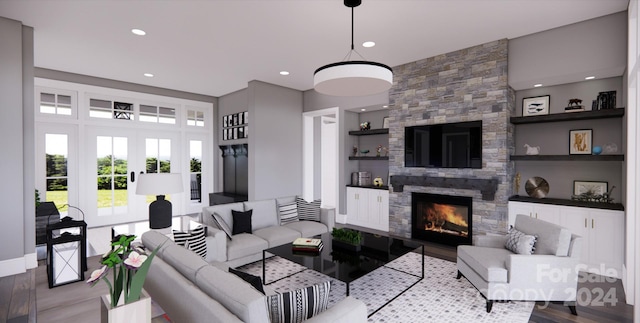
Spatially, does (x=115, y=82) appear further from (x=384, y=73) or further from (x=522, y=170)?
(x=522, y=170)

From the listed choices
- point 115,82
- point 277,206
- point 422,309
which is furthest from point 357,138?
point 115,82

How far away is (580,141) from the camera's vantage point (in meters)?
4.04

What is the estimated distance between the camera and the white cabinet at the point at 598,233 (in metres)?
3.41

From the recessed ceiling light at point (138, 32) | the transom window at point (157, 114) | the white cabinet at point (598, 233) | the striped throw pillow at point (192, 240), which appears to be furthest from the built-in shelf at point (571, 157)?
the transom window at point (157, 114)

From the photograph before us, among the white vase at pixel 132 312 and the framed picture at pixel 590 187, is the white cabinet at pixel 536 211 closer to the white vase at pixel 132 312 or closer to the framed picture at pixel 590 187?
the framed picture at pixel 590 187

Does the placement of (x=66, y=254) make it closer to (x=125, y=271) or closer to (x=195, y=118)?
(x=125, y=271)

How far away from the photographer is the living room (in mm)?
3734

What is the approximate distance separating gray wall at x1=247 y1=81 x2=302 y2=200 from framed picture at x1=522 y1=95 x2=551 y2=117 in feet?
14.2

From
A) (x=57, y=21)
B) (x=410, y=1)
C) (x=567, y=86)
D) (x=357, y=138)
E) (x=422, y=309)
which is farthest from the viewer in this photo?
(x=357, y=138)

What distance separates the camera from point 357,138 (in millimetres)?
6602

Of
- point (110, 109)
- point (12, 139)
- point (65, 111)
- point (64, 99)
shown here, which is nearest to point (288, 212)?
point (12, 139)

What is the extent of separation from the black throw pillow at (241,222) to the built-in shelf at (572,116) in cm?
394

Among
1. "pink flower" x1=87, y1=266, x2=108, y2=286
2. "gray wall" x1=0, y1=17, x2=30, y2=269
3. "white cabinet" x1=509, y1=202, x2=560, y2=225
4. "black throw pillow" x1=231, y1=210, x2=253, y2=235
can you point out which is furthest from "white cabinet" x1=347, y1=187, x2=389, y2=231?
"gray wall" x1=0, y1=17, x2=30, y2=269

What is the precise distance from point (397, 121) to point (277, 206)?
2543 millimetres
